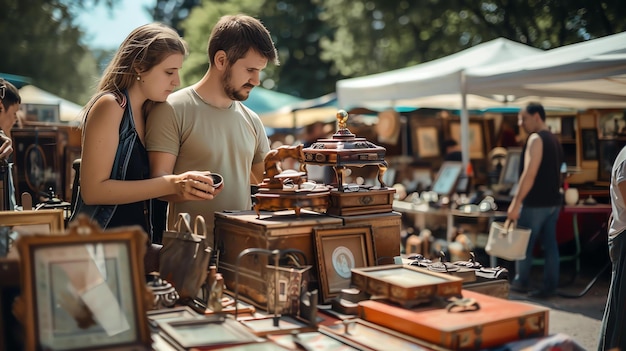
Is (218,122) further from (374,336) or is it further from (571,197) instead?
(571,197)

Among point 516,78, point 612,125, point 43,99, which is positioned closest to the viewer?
point 516,78

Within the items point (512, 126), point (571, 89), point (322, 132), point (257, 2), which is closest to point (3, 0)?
point (257, 2)

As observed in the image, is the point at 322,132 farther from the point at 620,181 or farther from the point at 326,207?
the point at 326,207

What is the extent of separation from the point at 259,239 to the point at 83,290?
69 centimetres

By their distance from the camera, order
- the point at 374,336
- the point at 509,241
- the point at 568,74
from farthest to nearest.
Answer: the point at 509,241, the point at 568,74, the point at 374,336

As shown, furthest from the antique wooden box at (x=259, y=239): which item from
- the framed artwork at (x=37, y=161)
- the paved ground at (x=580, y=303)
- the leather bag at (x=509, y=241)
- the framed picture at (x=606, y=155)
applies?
the framed picture at (x=606, y=155)

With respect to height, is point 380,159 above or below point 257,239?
above

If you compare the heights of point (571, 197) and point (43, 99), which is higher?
point (43, 99)

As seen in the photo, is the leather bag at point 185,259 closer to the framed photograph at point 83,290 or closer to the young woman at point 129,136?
the young woman at point 129,136

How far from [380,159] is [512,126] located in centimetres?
892

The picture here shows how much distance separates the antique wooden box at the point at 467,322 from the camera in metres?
1.83

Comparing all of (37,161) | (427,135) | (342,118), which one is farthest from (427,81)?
(342,118)

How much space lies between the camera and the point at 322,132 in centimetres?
1138

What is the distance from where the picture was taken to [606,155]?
8.06m
